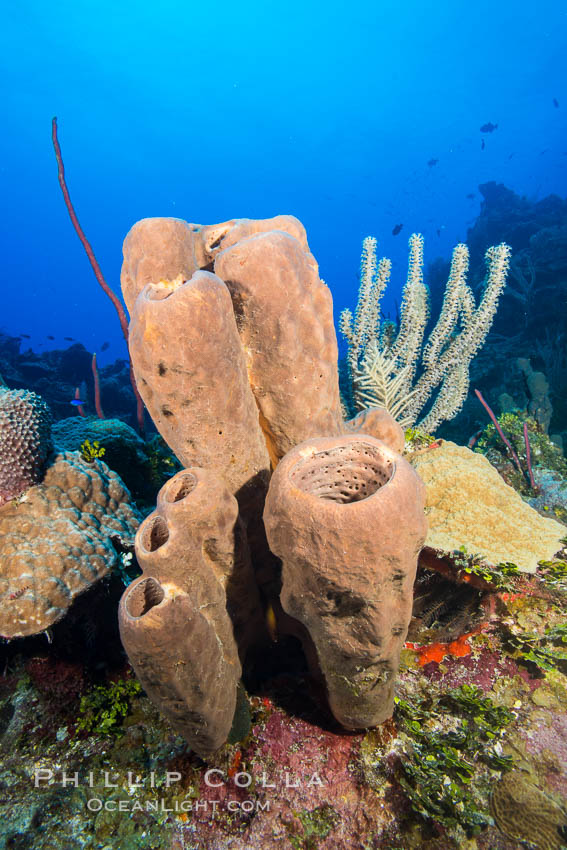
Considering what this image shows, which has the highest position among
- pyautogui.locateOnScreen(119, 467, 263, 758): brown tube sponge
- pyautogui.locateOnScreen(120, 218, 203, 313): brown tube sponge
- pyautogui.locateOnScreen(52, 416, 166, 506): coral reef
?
pyautogui.locateOnScreen(120, 218, 203, 313): brown tube sponge

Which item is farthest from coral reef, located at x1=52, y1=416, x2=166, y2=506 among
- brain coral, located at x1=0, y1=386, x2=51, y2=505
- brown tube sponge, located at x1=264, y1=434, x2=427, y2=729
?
brown tube sponge, located at x1=264, y1=434, x2=427, y2=729

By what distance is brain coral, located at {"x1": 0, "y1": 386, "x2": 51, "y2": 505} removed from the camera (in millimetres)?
2897

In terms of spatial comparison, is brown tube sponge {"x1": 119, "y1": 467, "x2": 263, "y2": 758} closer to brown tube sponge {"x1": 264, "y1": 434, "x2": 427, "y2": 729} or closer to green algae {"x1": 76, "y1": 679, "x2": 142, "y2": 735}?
brown tube sponge {"x1": 264, "y1": 434, "x2": 427, "y2": 729}

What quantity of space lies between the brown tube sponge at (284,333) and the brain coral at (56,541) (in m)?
1.64

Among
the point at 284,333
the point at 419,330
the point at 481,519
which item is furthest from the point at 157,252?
the point at 419,330

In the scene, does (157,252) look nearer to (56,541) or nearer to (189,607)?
(189,607)

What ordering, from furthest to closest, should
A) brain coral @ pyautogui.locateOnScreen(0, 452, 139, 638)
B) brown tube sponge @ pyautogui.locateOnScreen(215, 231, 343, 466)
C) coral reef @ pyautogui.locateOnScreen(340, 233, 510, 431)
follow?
1. coral reef @ pyautogui.locateOnScreen(340, 233, 510, 431)
2. brain coral @ pyautogui.locateOnScreen(0, 452, 139, 638)
3. brown tube sponge @ pyautogui.locateOnScreen(215, 231, 343, 466)

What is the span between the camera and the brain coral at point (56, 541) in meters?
2.44

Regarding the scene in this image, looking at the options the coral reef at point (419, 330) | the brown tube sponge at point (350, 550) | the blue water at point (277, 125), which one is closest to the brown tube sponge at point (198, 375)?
the brown tube sponge at point (350, 550)

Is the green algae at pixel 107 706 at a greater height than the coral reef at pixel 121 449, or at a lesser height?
lesser

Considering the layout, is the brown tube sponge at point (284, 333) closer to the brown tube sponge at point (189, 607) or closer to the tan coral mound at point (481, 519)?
the brown tube sponge at point (189, 607)

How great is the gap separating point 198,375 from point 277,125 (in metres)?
122

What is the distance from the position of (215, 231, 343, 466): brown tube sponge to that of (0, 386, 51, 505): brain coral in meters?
1.94

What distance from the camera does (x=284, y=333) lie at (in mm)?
2115
